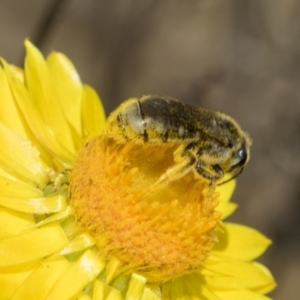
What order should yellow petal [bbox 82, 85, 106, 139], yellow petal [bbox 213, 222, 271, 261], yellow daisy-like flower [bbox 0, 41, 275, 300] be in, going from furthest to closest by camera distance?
yellow petal [bbox 213, 222, 271, 261], yellow petal [bbox 82, 85, 106, 139], yellow daisy-like flower [bbox 0, 41, 275, 300]

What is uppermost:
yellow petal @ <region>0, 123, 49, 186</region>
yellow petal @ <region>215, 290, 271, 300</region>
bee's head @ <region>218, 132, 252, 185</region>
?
yellow petal @ <region>0, 123, 49, 186</region>

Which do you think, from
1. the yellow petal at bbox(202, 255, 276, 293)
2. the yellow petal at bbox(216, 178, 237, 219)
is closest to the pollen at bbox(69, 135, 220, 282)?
the yellow petal at bbox(202, 255, 276, 293)

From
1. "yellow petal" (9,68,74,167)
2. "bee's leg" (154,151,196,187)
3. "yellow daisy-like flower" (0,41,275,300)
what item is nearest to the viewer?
"yellow daisy-like flower" (0,41,275,300)

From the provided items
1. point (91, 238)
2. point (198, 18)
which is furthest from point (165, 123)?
point (198, 18)

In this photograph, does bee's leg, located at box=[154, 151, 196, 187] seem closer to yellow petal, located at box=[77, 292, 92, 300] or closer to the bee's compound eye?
the bee's compound eye

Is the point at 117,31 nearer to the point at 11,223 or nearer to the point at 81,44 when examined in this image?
the point at 81,44

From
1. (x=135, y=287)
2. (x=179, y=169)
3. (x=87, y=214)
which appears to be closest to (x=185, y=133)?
(x=179, y=169)

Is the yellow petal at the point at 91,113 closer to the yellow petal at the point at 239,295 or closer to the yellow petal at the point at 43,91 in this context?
the yellow petal at the point at 43,91
